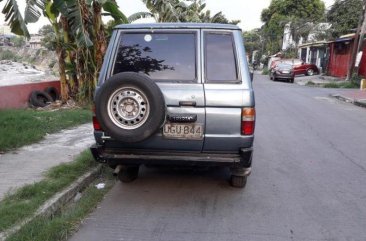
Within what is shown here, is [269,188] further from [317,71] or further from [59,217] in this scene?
[317,71]

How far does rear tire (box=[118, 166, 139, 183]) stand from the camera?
5.75m

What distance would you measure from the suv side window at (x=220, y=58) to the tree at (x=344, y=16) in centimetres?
3140

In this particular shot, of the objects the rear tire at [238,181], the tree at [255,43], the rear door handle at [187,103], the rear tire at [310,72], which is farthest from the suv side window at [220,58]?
the tree at [255,43]

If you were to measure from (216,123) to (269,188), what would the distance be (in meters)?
1.52

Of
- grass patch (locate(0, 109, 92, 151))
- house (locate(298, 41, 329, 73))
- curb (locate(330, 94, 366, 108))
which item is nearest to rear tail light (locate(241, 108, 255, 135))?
grass patch (locate(0, 109, 92, 151))

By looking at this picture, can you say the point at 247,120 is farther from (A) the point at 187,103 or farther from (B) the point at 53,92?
(B) the point at 53,92

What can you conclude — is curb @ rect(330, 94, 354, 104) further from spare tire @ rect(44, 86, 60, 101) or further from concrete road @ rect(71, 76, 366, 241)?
spare tire @ rect(44, 86, 60, 101)

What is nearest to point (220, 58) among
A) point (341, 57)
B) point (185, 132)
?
point (185, 132)

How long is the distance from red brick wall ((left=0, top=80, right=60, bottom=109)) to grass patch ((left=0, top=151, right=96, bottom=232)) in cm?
561

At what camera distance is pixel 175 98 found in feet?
15.6

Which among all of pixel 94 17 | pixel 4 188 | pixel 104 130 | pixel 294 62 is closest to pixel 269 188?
pixel 104 130

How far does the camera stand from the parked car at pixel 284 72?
3231cm

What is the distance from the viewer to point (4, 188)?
16.5ft

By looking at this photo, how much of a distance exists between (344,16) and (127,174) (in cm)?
3290
